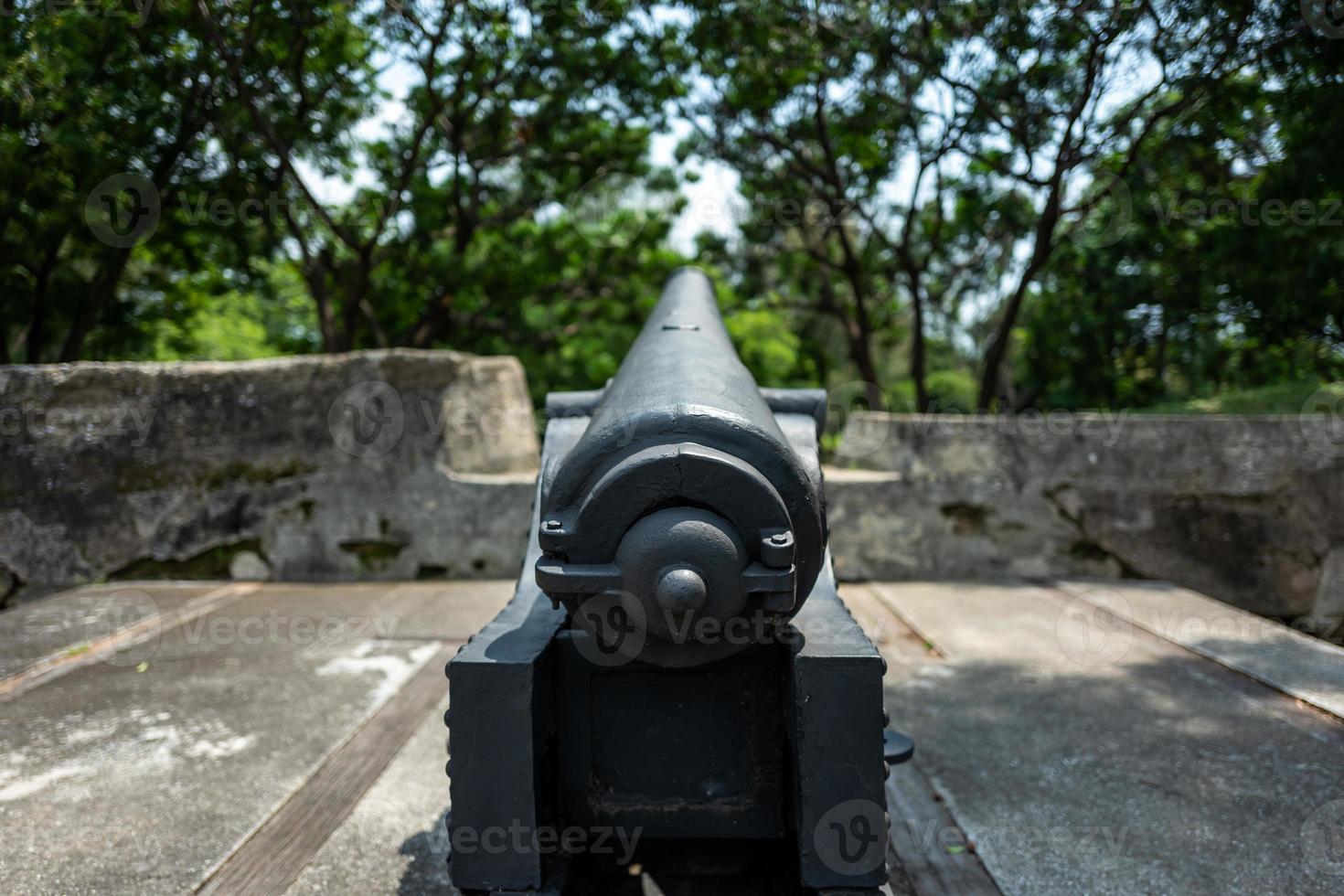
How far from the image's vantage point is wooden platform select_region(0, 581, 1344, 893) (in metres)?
2.19

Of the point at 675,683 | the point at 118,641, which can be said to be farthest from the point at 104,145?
the point at 675,683

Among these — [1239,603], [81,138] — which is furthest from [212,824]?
[81,138]

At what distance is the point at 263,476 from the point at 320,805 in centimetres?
317

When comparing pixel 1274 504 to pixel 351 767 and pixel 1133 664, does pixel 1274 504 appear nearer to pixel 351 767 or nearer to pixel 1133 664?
pixel 1133 664

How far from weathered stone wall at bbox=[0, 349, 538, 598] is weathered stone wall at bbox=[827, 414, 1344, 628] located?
2.19 meters

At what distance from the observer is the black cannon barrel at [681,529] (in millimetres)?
1534

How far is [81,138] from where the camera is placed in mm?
6270

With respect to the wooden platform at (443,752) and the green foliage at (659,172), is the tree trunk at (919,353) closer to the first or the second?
the green foliage at (659,172)

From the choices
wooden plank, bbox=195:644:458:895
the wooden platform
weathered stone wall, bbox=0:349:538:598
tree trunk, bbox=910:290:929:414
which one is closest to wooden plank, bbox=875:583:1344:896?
the wooden platform

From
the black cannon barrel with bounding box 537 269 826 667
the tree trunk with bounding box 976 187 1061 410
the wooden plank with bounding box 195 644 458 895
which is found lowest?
the wooden plank with bounding box 195 644 458 895

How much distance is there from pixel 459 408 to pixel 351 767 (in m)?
2.83

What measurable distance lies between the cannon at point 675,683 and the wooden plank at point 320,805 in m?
0.72

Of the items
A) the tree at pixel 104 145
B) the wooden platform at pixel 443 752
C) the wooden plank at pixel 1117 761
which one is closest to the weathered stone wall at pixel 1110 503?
the wooden platform at pixel 443 752

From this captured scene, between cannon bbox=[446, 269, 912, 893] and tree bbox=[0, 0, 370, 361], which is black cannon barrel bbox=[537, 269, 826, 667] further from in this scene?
tree bbox=[0, 0, 370, 361]
